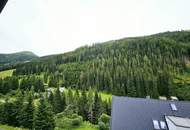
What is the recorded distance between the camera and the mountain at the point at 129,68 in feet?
321

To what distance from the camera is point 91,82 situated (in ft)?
350

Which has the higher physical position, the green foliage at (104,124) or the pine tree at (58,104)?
the pine tree at (58,104)

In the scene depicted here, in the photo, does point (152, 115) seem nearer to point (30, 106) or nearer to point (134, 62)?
point (30, 106)

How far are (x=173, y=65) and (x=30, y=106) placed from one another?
110 metres

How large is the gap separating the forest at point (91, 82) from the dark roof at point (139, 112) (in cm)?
1461

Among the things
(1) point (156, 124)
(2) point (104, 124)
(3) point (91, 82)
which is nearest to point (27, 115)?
(2) point (104, 124)

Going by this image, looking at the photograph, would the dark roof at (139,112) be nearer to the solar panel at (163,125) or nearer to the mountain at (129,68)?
the solar panel at (163,125)

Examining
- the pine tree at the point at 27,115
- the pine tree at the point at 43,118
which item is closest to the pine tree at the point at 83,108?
the pine tree at the point at 27,115

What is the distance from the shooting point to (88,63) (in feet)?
454

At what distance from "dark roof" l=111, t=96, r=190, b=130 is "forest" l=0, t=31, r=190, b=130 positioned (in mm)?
14609

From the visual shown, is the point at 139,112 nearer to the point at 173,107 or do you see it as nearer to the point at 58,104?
the point at 173,107

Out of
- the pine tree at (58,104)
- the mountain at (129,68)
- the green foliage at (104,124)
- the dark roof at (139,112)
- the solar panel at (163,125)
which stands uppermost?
the mountain at (129,68)

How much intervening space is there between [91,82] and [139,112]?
3105 inches

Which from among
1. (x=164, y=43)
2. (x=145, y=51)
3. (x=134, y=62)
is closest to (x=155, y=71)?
(x=134, y=62)
